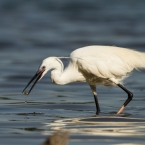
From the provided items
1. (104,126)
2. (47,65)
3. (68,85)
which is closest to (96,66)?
(47,65)

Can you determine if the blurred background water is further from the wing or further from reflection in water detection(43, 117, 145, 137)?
the wing

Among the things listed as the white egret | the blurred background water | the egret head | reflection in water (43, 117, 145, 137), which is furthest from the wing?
reflection in water (43, 117, 145, 137)

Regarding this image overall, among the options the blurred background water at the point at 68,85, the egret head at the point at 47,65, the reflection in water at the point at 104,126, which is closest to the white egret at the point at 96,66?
the egret head at the point at 47,65

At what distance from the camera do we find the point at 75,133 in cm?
873

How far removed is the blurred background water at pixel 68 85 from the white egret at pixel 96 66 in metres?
0.54

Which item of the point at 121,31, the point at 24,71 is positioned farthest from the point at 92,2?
the point at 24,71

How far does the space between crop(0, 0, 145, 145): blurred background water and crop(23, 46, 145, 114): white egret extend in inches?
21.2

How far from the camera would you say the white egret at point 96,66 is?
11.0 m

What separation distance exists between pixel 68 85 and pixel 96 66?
369 cm

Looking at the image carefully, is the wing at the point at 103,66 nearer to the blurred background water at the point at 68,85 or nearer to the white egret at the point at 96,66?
the white egret at the point at 96,66

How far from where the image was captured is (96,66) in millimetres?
11086

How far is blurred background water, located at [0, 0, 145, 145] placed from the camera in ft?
29.6

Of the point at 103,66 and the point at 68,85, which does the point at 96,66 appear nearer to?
the point at 103,66

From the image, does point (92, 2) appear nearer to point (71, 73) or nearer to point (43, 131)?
point (71, 73)
